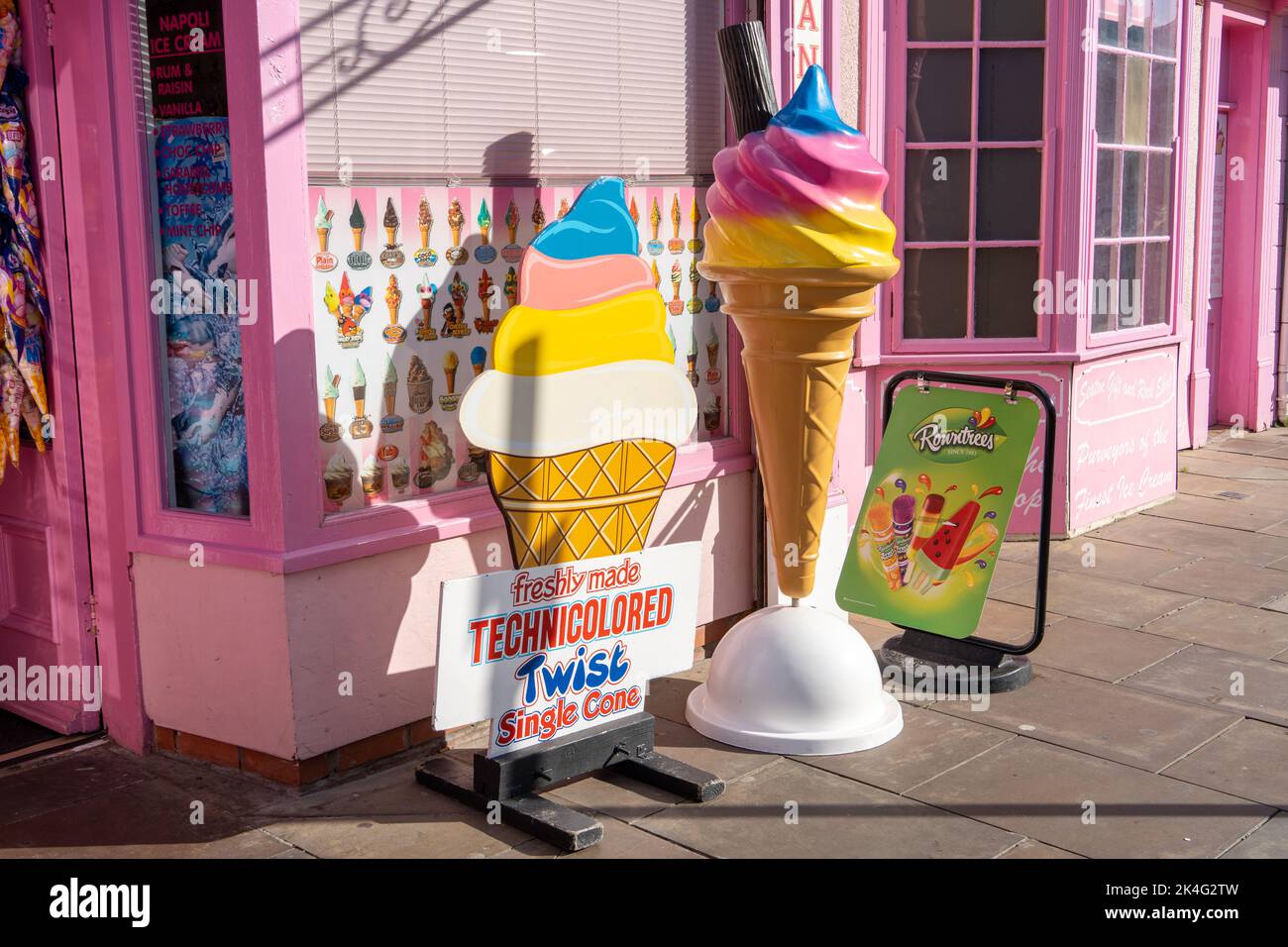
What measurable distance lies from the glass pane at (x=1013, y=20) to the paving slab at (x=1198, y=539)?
2910 mm

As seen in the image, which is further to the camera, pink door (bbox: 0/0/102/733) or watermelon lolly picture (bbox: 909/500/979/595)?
watermelon lolly picture (bbox: 909/500/979/595)

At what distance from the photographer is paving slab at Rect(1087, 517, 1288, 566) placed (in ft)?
24.0

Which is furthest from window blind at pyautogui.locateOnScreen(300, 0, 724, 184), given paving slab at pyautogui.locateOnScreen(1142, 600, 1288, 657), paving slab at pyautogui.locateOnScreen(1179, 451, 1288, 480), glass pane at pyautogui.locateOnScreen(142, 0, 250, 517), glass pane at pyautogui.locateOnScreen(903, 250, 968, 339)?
paving slab at pyautogui.locateOnScreen(1179, 451, 1288, 480)

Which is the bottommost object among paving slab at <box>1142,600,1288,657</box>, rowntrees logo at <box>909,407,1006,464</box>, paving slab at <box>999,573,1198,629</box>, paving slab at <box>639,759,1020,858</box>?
paving slab at <box>639,759,1020,858</box>

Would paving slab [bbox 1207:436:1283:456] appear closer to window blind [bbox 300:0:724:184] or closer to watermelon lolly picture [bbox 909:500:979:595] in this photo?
watermelon lolly picture [bbox 909:500:979:595]

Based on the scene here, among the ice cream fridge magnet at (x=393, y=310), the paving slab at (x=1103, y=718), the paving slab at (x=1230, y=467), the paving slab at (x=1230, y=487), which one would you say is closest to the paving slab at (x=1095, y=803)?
the paving slab at (x=1103, y=718)

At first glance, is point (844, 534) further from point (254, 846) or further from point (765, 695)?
point (254, 846)

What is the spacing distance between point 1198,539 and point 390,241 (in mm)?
5296

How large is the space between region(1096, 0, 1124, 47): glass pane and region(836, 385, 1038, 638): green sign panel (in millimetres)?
3279

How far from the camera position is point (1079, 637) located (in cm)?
593

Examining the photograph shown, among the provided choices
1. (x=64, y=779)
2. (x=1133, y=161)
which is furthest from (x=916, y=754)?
(x=1133, y=161)

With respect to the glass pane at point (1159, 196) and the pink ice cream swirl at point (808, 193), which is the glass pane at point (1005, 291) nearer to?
the glass pane at point (1159, 196)
